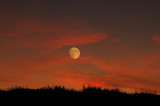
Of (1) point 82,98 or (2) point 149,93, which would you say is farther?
(2) point 149,93

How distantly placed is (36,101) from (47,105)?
79 cm

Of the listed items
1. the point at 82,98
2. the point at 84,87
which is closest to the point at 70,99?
the point at 82,98

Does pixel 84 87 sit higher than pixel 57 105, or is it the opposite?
pixel 84 87

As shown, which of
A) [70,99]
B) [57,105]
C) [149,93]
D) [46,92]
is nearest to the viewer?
[57,105]

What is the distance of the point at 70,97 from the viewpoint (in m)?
12.0

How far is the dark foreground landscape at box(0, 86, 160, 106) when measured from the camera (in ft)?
37.6

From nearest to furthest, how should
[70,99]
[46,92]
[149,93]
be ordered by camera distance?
[70,99] < [46,92] < [149,93]

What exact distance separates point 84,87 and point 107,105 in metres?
3.01

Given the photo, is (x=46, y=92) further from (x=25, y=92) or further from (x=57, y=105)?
(x=57, y=105)

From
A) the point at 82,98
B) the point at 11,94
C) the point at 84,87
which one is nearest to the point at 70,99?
the point at 82,98

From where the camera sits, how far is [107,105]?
11.1 metres

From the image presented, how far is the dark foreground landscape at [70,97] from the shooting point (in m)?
11.5

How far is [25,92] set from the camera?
13.5 metres

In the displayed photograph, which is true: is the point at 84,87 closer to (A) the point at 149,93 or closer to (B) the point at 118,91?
(B) the point at 118,91
